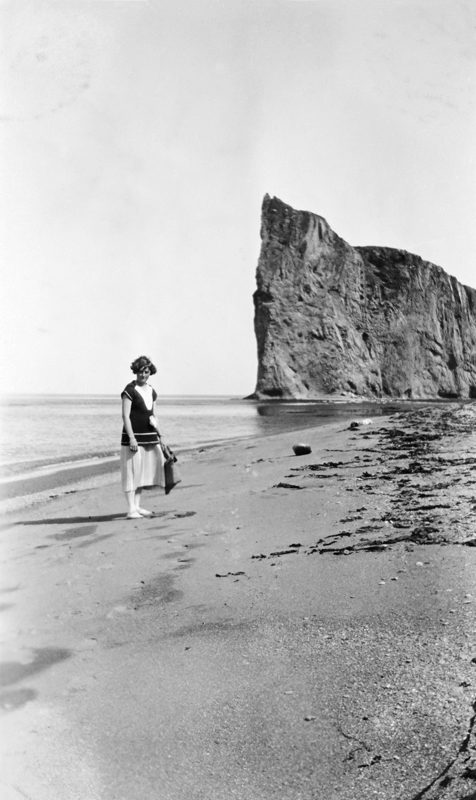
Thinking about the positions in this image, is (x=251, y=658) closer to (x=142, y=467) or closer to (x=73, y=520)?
(x=142, y=467)

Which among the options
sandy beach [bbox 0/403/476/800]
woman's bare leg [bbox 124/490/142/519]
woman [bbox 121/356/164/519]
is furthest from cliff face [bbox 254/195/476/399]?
sandy beach [bbox 0/403/476/800]

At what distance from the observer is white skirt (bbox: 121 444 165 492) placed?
698 cm

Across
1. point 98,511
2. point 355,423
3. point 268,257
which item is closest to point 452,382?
point 268,257

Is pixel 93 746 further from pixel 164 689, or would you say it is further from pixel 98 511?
pixel 98 511

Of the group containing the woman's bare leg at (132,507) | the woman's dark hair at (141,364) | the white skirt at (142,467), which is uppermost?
the woman's dark hair at (141,364)

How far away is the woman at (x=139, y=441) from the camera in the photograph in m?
6.89

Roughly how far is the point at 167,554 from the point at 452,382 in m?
101

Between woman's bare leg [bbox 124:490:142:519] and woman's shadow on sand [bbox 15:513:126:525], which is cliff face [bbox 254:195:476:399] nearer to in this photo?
woman's shadow on sand [bbox 15:513:126:525]

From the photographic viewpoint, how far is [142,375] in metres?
6.95

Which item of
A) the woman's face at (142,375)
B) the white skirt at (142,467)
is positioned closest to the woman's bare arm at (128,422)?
the white skirt at (142,467)

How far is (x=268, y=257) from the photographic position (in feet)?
289

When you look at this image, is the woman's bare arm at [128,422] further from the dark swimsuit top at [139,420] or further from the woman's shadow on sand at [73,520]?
the woman's shadow on sand at [73,520]

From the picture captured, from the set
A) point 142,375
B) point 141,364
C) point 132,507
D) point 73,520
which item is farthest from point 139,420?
point 73,520

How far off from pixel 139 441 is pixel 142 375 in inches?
30.9
